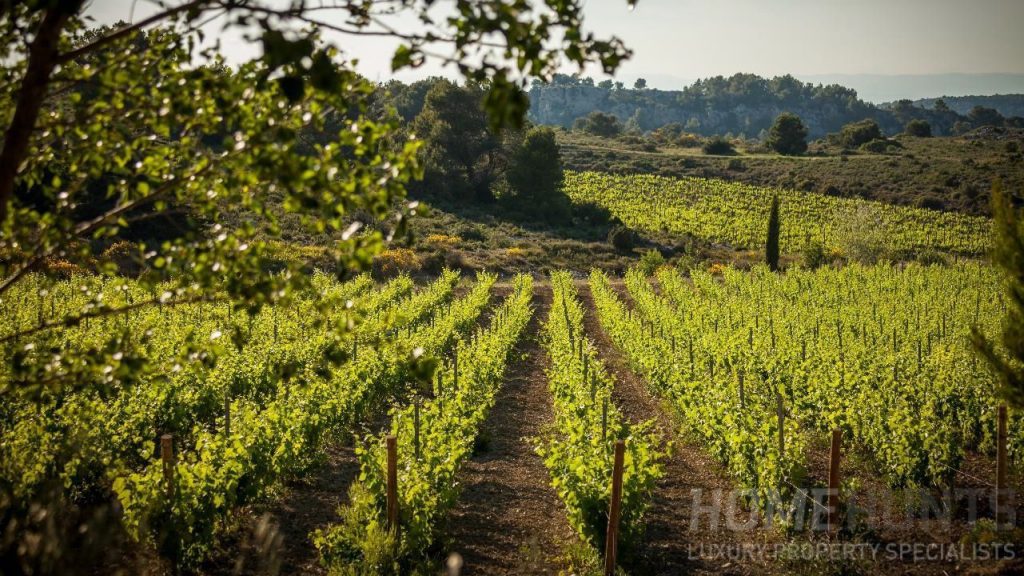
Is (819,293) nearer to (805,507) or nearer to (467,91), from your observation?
(805,507)

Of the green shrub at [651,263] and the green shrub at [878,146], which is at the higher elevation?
the green shrub at [878,146]

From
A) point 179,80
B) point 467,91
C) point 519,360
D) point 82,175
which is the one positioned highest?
point 467,91

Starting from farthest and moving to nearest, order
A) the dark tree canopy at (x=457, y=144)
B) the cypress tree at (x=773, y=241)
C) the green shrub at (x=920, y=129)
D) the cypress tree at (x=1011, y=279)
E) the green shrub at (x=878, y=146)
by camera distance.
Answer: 1. the green shrub at (x=920, y=129)
2. the green shrub at (x=878, y=146)
3. the dark tree canopy at (x=457, y=144)
4. the cypress tree at (x=773, y=241)
5. the cypress tree at (x=1011, y=279)

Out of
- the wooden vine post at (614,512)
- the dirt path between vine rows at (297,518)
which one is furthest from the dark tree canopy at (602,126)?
the wooden vine post at (614,512)

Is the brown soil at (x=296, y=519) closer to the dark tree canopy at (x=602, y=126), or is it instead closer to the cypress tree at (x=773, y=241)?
the cypress tree at (x=773, y=241)

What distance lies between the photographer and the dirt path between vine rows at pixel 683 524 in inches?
260

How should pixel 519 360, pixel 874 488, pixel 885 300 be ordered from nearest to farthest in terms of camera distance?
pixel 874 488 → pixel 519 360 → pixel 885 300

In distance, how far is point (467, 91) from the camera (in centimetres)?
5591

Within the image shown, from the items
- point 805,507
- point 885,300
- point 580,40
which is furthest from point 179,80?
point 885,300

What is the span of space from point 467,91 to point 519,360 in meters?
42.5

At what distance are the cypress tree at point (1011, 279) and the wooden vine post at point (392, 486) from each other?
506 cm

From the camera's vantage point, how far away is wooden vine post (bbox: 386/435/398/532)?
6.36 meters

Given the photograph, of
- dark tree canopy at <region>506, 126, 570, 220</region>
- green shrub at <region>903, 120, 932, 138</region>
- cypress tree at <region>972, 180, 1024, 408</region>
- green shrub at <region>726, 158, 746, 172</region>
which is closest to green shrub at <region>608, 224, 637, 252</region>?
dark tree canopy at <region>506, 126, 570, 220</region>

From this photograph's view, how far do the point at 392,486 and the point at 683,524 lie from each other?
333 cm
